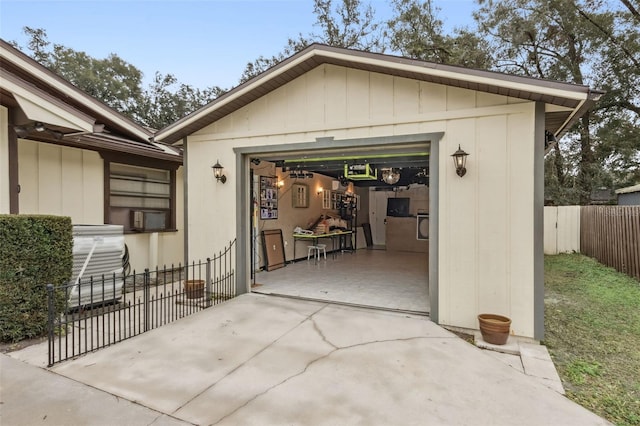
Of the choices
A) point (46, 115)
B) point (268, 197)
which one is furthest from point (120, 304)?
point (268, 197)

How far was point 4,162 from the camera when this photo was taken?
169 inches

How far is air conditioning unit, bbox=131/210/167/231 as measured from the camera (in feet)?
23.4

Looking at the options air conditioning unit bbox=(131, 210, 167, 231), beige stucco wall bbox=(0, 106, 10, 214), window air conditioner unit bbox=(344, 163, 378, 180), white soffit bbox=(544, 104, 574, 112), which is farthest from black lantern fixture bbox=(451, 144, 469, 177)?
air conditioning unit bbox=(131, 210, 167, 231)

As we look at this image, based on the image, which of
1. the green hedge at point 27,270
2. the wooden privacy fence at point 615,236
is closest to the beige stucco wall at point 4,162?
the green hedge at point 27,270

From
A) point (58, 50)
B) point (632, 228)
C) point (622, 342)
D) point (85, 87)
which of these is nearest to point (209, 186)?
point (622, 342)

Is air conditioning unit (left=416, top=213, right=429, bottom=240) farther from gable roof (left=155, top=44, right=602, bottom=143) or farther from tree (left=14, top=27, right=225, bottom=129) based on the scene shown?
tree (left=14, top=27, right=225, bottom=129)

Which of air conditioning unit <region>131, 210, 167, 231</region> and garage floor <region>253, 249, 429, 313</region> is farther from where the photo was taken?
air conditioning unit <region>131, 210, 167, 231</region>

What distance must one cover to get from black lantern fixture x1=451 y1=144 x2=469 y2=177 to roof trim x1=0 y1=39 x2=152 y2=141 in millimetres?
5379

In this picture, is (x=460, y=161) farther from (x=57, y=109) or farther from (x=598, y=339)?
(x=57, y=109)

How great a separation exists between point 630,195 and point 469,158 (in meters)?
12.2

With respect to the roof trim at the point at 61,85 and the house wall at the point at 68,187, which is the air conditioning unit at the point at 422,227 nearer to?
the house wall at the point at 68,187

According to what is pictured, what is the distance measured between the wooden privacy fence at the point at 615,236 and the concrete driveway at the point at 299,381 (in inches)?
227

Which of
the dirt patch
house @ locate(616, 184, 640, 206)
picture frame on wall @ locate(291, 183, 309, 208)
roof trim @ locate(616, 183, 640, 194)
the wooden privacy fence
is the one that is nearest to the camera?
the dirt patch

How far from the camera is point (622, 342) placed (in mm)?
3795
